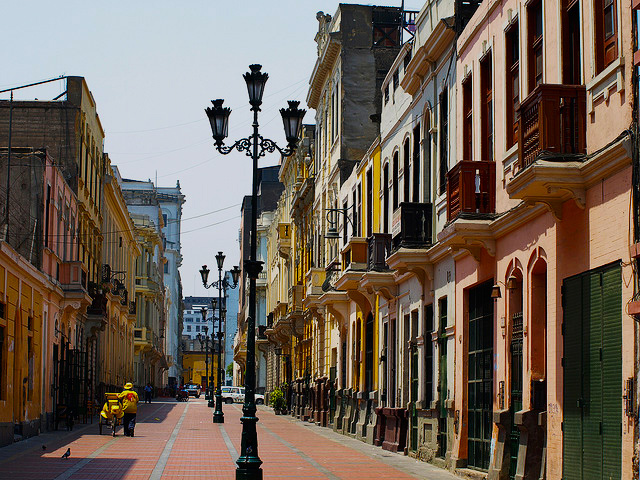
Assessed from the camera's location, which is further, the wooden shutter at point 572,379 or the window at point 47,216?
the window at point 47,216

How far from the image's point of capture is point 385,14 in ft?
126

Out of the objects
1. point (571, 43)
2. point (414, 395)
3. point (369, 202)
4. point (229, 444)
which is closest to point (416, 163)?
point (414, 395)

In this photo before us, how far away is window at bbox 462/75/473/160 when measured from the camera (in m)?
19.6

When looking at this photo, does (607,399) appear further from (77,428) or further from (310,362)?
(310,362)

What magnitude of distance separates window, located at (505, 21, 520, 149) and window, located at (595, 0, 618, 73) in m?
3.68

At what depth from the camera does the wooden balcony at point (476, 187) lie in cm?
1759

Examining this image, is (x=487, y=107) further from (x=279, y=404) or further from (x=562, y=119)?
(x=279, y=404)

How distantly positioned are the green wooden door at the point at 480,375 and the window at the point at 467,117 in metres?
2.42

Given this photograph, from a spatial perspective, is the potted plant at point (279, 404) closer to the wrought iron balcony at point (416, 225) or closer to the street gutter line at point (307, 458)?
the street gutter line at point (307, 458)

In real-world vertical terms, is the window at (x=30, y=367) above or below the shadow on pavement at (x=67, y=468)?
above

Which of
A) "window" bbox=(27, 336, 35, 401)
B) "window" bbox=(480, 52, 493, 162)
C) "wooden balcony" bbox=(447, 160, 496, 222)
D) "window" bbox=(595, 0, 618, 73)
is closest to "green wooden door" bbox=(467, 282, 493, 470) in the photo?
"wooden balcony" bbox=(447, 160, 496, 222)

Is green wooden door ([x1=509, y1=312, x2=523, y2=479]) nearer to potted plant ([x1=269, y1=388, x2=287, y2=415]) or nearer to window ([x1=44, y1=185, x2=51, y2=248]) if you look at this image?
window ([x1=44, y1=185, x2=51, y2=248])

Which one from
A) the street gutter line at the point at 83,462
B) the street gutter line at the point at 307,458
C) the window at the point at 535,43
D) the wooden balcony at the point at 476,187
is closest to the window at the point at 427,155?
the wooden balcony at the point at 476,187

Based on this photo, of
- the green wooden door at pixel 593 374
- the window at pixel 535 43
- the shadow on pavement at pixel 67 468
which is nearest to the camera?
the green wooden door at pixel 593 374
